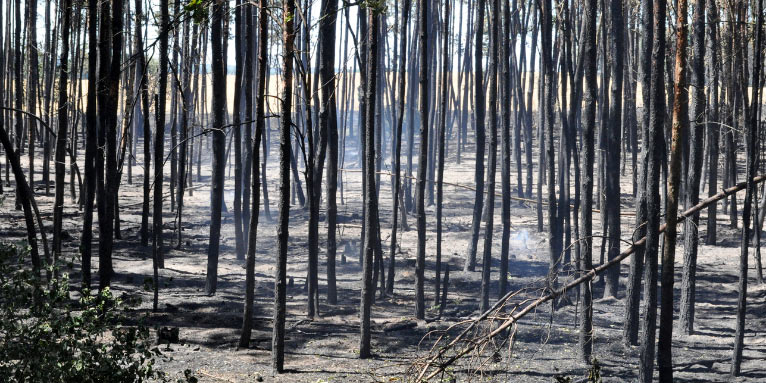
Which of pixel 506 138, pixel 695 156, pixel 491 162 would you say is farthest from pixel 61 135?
pixel 695 156

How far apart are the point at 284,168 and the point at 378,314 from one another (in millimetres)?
3845

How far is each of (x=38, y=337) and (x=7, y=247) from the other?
2.08 ft

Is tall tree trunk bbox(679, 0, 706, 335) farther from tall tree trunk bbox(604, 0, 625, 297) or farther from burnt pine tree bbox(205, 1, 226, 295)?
burnt pine tree bbox(205, 1, 226, 295)

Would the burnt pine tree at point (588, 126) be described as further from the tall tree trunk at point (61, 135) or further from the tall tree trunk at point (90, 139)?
the tall tree trunk at point (61, 135)

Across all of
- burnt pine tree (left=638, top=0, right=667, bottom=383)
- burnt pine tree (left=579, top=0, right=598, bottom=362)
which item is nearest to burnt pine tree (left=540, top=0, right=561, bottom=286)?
burnt pine tree (left=579, top=0, right=598, bottom=362)

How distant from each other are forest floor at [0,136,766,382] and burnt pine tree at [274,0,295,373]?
1.41 ft

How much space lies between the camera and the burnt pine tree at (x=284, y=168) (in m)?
6.76

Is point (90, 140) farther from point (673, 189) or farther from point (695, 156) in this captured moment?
point (695, 156)

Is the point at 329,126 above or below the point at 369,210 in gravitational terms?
above

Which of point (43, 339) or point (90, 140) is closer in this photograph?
point (43, 339)

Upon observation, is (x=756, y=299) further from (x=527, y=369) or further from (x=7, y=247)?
(x=7, y=247)

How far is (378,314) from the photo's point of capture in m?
10.2

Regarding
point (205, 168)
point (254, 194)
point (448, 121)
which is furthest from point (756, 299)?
point (205, 168)

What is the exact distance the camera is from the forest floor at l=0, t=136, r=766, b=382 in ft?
25.3
